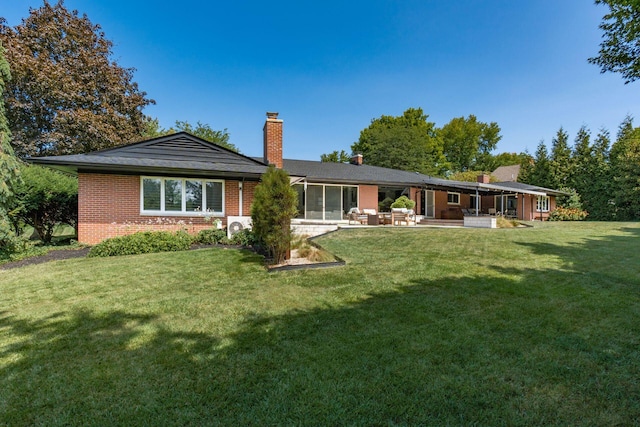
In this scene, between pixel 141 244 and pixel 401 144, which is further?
pixel 401 144

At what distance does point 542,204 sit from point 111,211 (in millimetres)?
30038

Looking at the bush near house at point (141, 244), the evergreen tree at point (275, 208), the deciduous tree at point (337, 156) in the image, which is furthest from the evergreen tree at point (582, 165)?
the bush near house at point (141, 244)

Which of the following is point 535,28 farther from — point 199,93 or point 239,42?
point 199,93

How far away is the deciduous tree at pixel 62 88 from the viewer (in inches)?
758

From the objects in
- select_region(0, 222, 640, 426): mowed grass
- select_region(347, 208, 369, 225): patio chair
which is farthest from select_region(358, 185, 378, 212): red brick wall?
select_region(0, 222, 640, 426): mowed grass

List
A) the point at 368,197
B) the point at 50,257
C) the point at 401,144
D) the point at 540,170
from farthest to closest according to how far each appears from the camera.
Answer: the point at 401,144 < the point at 540,170 < the point at 368,197 < the point at 50,257

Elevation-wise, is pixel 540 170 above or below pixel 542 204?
above

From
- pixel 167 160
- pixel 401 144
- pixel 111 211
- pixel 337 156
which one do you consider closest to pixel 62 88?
pixel 167 160

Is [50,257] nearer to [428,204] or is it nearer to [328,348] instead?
[328,348]

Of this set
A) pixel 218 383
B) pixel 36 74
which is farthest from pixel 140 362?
pixel 36 74

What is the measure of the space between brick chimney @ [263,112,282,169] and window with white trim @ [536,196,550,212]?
918 inches

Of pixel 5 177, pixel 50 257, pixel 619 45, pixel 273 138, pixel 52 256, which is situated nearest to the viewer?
pixel 619 45

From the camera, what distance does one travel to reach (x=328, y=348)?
10.0 ft

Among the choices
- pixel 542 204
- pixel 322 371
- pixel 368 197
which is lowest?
pixel 322 371
